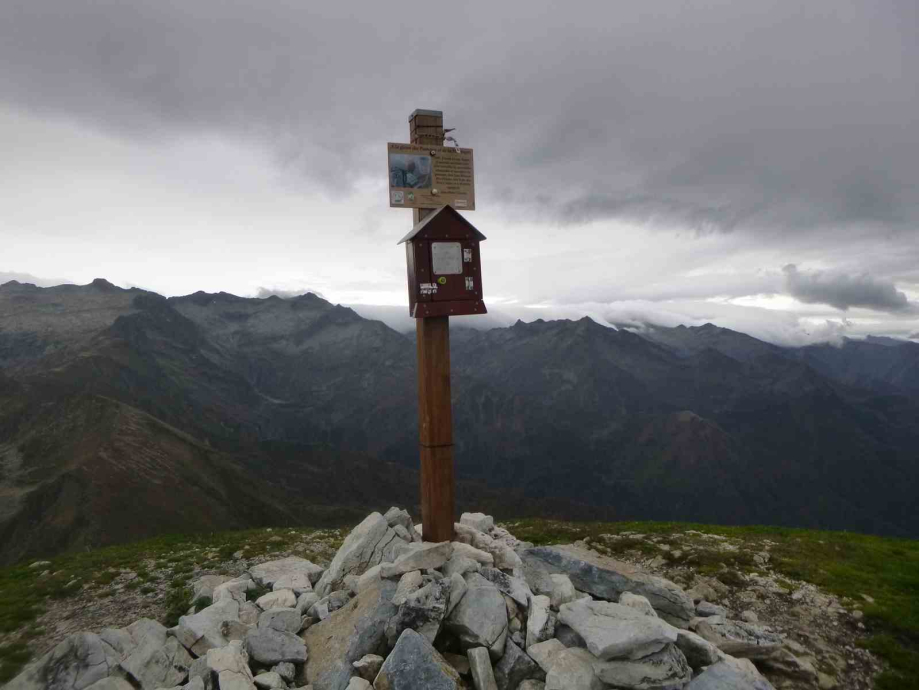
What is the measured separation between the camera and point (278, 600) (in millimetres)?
12844

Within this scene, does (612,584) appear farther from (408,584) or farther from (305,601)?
(305,601)

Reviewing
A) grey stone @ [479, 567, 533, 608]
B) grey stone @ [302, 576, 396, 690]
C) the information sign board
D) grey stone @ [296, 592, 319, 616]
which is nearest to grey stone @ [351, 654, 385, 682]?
grey stone @ [302, 576, 396, 690]

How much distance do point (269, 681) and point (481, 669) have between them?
12.5ft

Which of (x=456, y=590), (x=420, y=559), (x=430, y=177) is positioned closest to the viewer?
(x=456, y=590)

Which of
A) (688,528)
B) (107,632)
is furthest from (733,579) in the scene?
(107,632)

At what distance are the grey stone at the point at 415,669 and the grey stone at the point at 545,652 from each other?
1.41 meters

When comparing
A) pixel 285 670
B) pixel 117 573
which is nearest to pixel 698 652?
pixel 285 670

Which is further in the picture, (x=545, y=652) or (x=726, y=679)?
(x=545, y=652)

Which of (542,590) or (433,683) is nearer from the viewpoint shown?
(433,683)

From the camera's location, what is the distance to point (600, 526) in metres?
24.6

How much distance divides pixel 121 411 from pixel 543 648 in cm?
19248

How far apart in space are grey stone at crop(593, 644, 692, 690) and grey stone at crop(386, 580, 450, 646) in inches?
112

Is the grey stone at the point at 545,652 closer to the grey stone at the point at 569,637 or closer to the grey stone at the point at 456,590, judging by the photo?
the grey stone at the point at 569,637

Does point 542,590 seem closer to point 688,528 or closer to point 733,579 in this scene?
point 733,579
